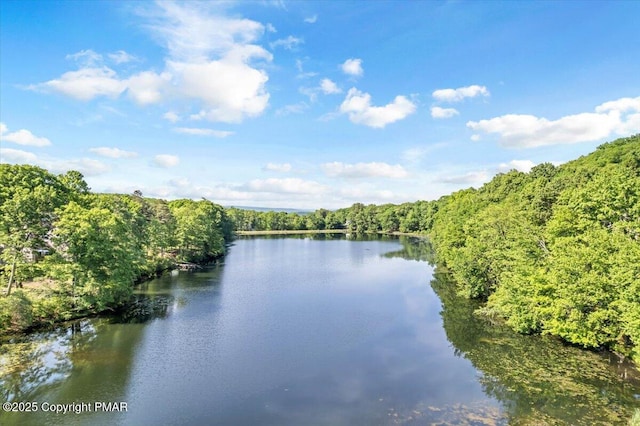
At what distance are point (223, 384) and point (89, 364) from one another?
8.82 metres

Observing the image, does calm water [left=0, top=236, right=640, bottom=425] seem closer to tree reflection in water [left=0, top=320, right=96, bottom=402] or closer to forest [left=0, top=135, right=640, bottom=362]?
tree reflection in water [left=0, top=320, right=96, bottom=402]

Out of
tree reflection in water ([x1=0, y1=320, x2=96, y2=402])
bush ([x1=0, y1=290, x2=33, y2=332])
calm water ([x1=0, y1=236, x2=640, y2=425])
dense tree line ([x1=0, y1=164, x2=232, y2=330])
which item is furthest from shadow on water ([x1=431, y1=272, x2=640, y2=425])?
bush ([x1=0, y1=290, x2=33, y2=332])

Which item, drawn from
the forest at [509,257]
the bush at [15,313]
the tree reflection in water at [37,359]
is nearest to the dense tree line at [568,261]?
the forest at [509,257]

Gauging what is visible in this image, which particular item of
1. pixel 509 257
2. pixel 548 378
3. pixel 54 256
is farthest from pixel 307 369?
pixel 54 256

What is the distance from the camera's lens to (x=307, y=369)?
23.7m

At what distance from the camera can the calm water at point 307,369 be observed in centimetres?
1869

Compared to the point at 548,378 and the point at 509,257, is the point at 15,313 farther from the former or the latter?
the point at 509,257

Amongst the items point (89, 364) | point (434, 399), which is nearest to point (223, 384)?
point (89, 364)

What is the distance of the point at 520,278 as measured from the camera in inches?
1133

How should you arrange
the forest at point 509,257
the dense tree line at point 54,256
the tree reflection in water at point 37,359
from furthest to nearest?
the dense tree line at point 54,256 → the forest at point 509,257 → the tree reflection in water at point 37,359

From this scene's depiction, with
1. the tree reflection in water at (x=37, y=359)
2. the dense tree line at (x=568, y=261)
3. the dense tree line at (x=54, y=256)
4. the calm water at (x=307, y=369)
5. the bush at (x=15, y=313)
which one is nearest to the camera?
the calm water at (x=307, y=369)

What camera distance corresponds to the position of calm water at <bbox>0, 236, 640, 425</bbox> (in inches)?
736

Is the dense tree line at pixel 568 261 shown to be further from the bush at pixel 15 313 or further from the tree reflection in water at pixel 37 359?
the bush at pixel 15 313

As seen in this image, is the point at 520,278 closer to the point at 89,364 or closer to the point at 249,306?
the point at 249,306
